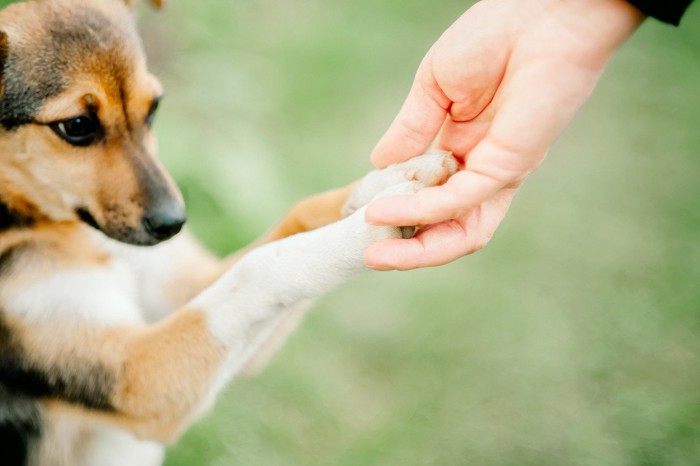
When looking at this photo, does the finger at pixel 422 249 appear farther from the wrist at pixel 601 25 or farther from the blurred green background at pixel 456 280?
the blurred green background at pixel 456 280

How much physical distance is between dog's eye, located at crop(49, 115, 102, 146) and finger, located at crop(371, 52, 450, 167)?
3.31 ft

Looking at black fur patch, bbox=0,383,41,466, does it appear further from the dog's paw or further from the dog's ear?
the dog's paw

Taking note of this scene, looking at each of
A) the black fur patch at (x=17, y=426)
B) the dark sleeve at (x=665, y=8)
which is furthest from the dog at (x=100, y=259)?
the dark sleeve at (x=665, y=8)

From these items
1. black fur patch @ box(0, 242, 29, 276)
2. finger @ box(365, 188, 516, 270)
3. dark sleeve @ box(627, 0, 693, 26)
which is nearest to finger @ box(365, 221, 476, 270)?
finger @ box(365, 188, 516, 270)

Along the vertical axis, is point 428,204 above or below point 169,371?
above

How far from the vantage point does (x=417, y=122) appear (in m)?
2.21

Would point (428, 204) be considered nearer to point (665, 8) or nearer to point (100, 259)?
point (665, 8)

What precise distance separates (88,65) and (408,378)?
7.07 ft

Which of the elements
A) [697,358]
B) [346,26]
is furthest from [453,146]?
[346,26]

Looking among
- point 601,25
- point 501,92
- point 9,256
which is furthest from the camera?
point 9,256

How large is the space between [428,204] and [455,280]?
2.09 metres

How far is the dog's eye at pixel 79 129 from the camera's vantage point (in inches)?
86.9

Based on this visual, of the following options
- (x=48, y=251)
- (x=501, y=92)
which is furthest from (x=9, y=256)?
(x=501, y=92)

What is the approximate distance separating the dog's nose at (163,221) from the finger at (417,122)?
2.46 ft
